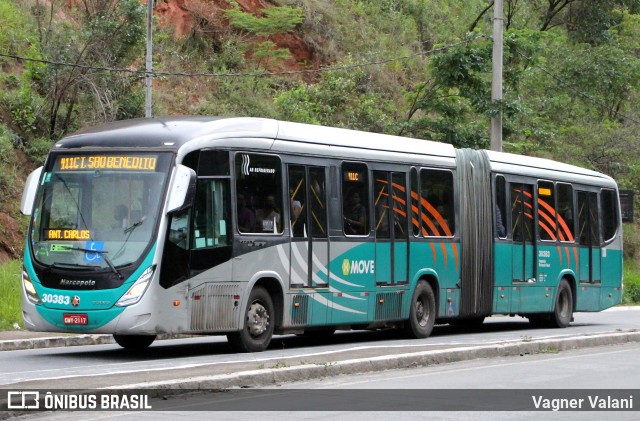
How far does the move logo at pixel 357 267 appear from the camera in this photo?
17.6m

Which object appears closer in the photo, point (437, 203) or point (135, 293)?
point (135, 293)

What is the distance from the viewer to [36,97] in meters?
31.5

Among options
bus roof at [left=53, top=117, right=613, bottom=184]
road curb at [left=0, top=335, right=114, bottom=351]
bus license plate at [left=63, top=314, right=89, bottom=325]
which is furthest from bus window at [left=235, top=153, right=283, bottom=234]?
road curb at [left=0, top=335, right=114, bottom=351]

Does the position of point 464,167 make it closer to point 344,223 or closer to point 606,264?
point 344,223

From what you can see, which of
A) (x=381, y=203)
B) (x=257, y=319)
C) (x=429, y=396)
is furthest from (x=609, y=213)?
(x=429, y=396)

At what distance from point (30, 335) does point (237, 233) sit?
502 cm

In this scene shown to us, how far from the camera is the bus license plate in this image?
14.3 metres

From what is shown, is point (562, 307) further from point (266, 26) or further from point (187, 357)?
point (266, 26)

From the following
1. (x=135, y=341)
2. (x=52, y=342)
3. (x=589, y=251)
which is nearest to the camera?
(x=135, y=341)

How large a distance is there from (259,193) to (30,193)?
3.15m

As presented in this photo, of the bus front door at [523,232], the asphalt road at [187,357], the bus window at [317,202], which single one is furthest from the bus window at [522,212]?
the bus window at [317,202]

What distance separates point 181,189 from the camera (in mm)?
14445

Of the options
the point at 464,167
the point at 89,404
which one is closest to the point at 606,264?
the point at 464,167

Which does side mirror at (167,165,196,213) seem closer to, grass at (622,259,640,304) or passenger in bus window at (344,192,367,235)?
passenger in bus window at (344,192,367,235)
